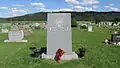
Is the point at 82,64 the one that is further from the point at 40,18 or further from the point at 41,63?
the point at 40,18

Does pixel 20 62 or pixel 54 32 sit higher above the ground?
pixel 54 32

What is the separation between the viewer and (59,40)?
14.1 metres

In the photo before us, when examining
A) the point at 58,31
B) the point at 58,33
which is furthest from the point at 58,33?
the point at 58,31

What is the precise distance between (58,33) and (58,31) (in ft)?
0.34

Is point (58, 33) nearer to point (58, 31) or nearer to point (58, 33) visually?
point (58, 33)

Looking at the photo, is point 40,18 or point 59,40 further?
point 40,18

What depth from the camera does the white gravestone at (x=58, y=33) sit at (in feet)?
46.0

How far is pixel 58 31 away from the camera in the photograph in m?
14.1

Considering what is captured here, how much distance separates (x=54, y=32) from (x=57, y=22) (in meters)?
0.55

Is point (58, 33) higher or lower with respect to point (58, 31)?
lower

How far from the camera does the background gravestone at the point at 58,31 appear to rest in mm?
14039

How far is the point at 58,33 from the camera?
555 inches

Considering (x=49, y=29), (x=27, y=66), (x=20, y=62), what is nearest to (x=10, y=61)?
(x=20, y=62)

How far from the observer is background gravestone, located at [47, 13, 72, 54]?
1404 cm
